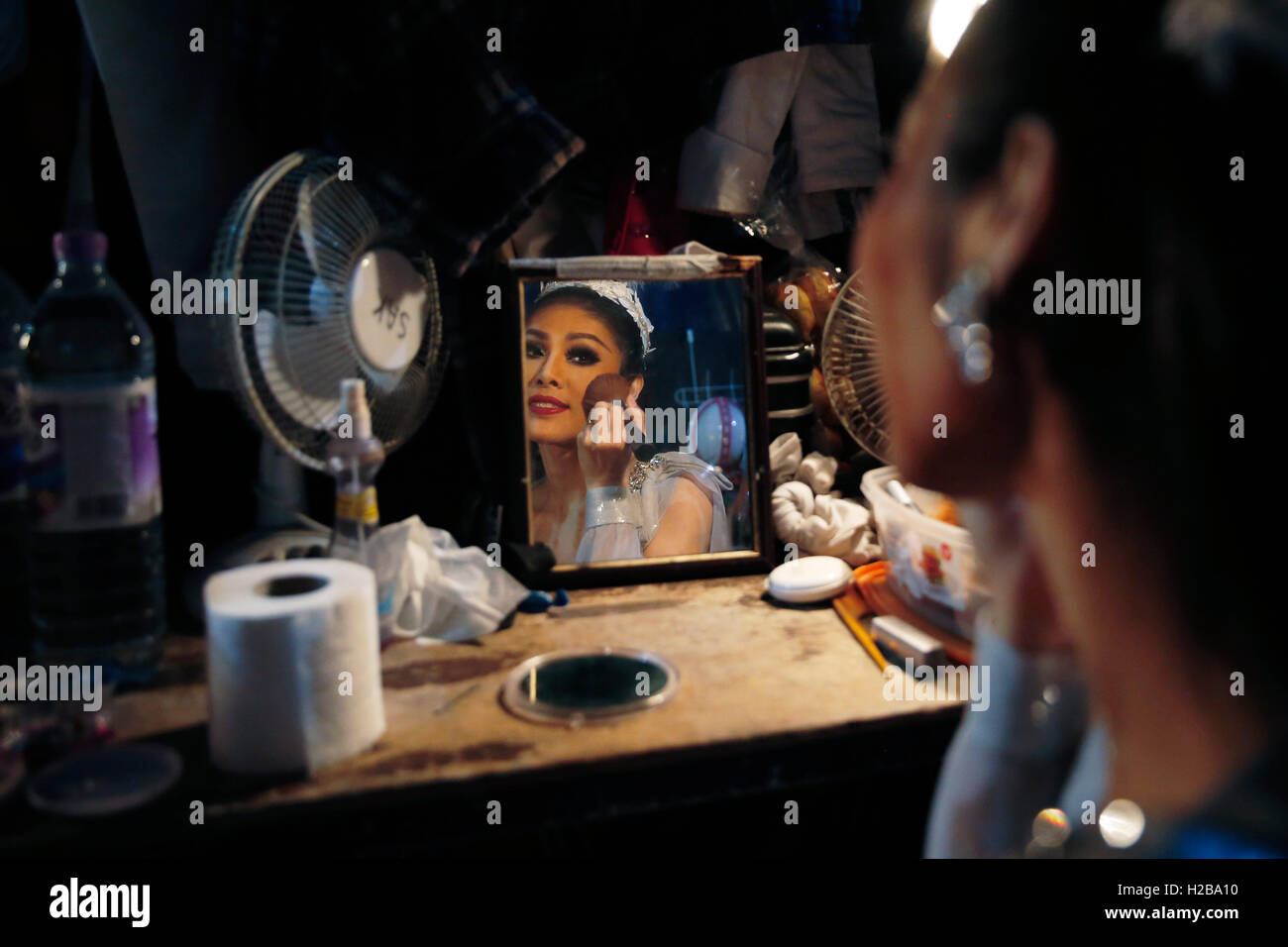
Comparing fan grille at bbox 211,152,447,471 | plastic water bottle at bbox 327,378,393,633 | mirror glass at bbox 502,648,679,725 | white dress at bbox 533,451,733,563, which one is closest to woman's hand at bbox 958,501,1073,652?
mirror glass at bbox 502,648,679,725

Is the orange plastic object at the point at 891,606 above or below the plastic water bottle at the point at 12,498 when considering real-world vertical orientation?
below

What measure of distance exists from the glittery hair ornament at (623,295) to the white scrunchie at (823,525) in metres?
0.36

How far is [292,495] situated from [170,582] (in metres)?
0.24

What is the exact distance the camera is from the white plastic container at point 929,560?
1.05 meters

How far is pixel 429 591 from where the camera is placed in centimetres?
117

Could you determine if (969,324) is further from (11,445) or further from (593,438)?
(11,445)

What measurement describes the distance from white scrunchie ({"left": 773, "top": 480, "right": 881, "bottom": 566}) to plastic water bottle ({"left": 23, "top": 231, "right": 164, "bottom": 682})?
0.92m

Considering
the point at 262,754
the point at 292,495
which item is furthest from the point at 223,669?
the point at 292,495

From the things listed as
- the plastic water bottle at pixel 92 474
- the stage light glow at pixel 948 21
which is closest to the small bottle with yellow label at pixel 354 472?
the plastic water bottle at pixel 92 474

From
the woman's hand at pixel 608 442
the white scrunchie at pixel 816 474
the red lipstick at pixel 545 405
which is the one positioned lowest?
the white scrunchie at pixel 816 474

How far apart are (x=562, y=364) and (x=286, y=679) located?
0.68 metres

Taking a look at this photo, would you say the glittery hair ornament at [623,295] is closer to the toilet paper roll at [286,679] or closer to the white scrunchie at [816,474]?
the white scrunchie at [816,474]
